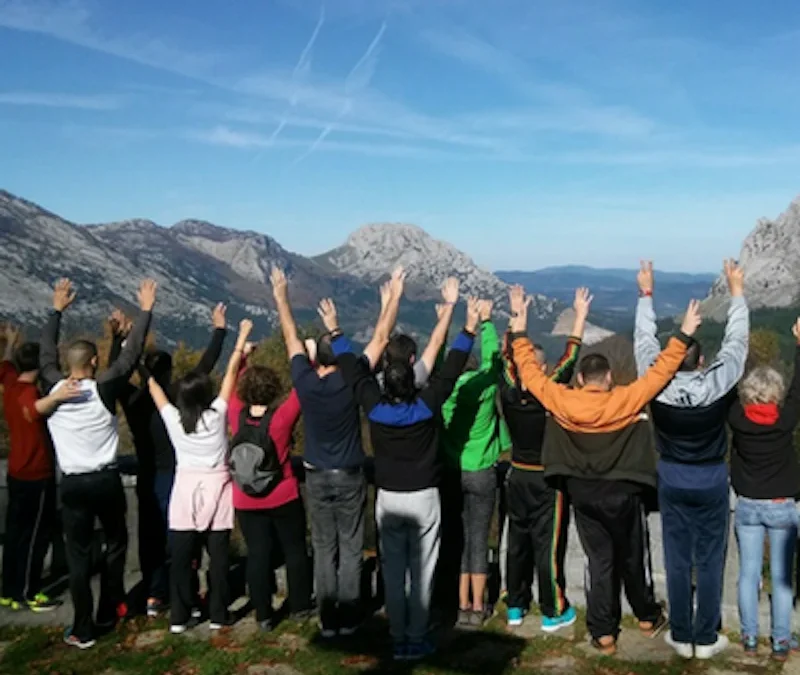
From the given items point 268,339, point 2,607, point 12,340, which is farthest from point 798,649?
point 268,339

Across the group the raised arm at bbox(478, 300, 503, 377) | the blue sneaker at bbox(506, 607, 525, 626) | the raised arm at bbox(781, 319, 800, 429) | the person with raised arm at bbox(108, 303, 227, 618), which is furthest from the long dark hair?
the raised arm at bbox(781, 319, 800, 429)

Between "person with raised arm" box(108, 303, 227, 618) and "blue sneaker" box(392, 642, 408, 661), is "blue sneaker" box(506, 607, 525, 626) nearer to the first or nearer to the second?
"blue sneaker" box(392, 642, 408, 661)

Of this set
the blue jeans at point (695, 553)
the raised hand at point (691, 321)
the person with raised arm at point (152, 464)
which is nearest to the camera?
the raised hand at point (691, 321)

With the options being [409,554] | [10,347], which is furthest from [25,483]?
[409,554]

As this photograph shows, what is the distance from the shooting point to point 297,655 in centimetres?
570

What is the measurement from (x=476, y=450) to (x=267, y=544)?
5.84 feet

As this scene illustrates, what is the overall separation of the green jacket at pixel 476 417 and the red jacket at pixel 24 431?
10.9 ft

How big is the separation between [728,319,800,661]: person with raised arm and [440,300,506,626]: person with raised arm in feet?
5.65

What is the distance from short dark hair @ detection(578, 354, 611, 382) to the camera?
17.6 ft

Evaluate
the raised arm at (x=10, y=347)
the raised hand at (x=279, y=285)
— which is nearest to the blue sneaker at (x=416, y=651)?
the raised hand at (x=279, y=285)

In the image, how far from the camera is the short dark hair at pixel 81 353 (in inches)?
229

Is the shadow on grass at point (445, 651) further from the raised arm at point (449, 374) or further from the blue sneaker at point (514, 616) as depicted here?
the raised arm at point (449, 374)

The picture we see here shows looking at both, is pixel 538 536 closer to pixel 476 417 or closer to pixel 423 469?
pixel 476 417

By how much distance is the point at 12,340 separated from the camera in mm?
7066
